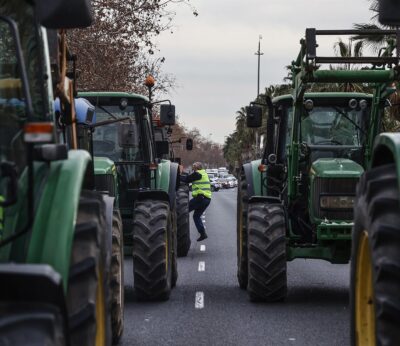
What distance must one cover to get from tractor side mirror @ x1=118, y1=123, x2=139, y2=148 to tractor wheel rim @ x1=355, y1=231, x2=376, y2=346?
853 centimetres

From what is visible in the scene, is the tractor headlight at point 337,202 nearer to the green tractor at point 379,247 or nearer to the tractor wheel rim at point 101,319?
the green tractor at point 379,247

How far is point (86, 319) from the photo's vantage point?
460 cm

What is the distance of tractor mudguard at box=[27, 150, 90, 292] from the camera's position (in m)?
4.43

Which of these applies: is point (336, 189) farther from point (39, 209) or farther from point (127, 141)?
point (39, 209)

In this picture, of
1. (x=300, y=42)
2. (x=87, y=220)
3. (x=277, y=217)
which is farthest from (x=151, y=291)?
(x=87, y=220)

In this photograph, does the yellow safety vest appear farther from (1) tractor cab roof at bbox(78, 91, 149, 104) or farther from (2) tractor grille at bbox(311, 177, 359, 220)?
(2) tractor grille at bbox(311, 177, 359, 220)

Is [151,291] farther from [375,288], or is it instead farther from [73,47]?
[73,47]

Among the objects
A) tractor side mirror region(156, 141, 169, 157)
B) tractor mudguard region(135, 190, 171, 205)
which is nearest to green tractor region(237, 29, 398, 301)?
tractor mudguard region(135, 190, 171, 205)

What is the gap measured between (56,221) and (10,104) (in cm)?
77

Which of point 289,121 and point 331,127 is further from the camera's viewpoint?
point 289,121

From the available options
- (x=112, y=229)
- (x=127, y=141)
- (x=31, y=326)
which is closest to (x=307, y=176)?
(x=127, y=141)

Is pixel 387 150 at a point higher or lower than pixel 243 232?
higher

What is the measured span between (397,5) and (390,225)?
1079 mm

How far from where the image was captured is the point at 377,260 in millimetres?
4996
